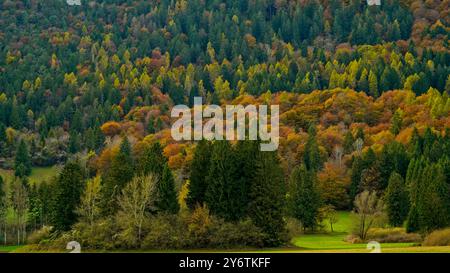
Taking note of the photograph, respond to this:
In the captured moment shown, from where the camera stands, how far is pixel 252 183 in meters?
79.6

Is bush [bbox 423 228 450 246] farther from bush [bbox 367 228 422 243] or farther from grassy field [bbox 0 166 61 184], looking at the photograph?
grassy field [bbox 0 166 61 184]

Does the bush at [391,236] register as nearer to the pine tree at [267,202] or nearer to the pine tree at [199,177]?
the pine tree at [267,202]

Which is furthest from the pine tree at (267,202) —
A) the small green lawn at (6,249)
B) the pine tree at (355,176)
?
the pine tree at (355,176)

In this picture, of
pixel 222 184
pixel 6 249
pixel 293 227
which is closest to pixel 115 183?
pixel 222 184

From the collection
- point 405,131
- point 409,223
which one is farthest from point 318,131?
point 409,223

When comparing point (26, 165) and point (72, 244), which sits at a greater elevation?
point (72, 244)

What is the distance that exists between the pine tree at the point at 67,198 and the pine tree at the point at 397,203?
40466mm

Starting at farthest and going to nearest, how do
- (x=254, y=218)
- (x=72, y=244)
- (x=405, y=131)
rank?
(x=405, y=131) < (x=254, y=218) < (x=72, y=244)

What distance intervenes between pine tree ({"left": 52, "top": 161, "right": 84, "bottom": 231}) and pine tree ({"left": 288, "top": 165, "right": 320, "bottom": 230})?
32504 millimetres

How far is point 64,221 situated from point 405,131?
10307 cm

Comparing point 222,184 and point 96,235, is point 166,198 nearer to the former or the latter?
point 222,184

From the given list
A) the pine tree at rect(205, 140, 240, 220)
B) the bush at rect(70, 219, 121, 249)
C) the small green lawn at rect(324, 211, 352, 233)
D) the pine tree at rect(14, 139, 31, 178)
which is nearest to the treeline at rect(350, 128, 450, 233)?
the small green lawn at rect(324, 211, 352, 233)

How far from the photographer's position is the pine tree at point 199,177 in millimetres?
82000
